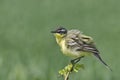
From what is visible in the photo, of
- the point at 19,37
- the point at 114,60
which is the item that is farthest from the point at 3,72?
the point at 19,37

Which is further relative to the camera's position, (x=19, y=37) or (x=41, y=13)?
(x=41, y=13)

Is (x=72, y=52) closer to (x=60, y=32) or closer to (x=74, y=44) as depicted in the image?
(x=74, y=44)

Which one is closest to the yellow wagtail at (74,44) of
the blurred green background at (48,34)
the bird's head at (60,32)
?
the bird's head at (60,32)

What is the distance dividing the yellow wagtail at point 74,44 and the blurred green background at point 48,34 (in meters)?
0.72

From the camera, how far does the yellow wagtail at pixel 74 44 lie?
516cm

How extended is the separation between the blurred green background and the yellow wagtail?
0.72 meters

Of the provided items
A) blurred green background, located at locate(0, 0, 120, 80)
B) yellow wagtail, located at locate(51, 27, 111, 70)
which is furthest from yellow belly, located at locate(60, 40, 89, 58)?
blurred green background, located at locate(0, 0, 120, 80)

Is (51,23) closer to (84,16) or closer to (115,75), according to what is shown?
(84,16)

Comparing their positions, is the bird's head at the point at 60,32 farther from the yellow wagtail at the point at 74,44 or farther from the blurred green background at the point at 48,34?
the blurred green background at the point at 48,34

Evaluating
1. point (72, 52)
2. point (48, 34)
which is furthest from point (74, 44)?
point (48, 34)

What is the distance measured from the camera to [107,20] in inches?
435

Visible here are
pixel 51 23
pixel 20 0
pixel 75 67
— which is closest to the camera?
pixel 75 67

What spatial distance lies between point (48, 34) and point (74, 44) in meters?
4.43

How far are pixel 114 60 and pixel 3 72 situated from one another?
1.57m
